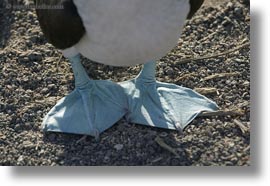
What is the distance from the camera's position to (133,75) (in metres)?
3.23

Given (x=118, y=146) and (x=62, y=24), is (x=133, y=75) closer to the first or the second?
(x=118, y=146)

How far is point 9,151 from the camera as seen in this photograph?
286 cm

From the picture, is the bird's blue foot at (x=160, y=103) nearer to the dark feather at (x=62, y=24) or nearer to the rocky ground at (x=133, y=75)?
the rocky ground at (x=133, y=75)

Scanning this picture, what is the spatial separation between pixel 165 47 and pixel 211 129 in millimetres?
444

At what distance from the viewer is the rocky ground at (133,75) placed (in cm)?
277

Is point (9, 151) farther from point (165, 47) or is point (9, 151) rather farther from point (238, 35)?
point (238, 35)

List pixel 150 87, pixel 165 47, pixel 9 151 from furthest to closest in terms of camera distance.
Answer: pixel 150 87, pixel 9 151, pixel 165 47

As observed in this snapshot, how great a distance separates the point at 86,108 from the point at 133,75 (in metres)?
0.37

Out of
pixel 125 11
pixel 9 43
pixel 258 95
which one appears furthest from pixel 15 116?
pixel 258 95

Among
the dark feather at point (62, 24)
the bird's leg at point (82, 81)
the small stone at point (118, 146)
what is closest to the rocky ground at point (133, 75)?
the small stone at point (118, 146)

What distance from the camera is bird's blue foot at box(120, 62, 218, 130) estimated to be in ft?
9.55

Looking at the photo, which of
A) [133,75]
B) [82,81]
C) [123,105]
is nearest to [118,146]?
[123,105]

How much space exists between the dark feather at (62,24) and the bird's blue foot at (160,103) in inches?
19.3

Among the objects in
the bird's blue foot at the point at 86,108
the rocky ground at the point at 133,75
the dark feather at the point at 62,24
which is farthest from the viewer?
the bird's blue foot at the point at 86,108
